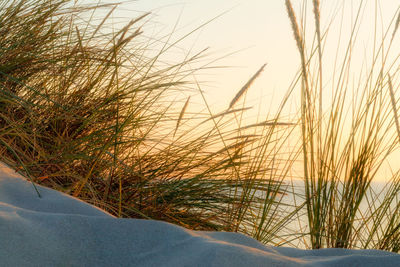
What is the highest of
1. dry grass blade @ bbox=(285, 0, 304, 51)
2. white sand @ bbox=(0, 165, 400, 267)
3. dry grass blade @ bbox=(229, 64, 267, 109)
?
dry grass blade @ bbox=(285, 0, 304, 51)

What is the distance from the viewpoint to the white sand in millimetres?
588

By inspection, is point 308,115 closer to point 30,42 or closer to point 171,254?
point 171,254

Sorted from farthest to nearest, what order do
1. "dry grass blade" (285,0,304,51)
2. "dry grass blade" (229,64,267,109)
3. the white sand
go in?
1. "dry grass blade" (229,64,267,109)
2. "dry grass blade" (285,0,304,51)
3. the white sand

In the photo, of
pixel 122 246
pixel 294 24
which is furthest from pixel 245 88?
pixel 122 246

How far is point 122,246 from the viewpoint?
2.11 feet

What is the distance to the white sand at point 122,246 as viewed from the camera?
588 mm

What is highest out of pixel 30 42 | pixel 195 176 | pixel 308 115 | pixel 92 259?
pixel 30 42

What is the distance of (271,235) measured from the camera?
4.53 ft

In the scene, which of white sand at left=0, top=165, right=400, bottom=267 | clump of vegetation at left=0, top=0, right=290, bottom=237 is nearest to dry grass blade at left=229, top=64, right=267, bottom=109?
clump of vegetation at left=0, top=0, right=290, bottom=237

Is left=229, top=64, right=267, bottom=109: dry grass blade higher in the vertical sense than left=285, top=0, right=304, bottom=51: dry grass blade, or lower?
lower

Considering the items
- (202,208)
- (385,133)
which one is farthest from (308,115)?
(202,208)

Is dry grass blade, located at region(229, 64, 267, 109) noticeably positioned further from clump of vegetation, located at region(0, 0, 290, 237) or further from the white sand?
the white sand

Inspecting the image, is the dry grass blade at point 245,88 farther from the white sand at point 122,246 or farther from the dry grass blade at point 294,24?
the white sand at point 122,246

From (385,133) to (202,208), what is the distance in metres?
0.65
